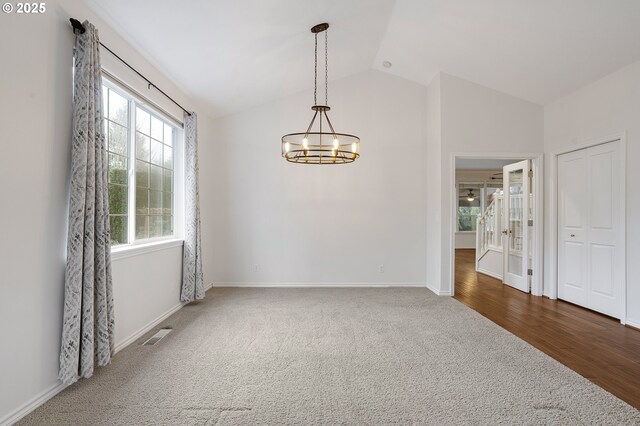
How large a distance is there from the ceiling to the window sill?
79.8 inches

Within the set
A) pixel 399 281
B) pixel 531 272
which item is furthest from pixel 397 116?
pixel 531 272

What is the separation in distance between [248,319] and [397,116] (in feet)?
13.5

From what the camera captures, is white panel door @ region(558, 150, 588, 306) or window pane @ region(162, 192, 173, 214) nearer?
window pane @ region(162, 192, 173, 214)

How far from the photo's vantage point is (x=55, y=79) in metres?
2.42

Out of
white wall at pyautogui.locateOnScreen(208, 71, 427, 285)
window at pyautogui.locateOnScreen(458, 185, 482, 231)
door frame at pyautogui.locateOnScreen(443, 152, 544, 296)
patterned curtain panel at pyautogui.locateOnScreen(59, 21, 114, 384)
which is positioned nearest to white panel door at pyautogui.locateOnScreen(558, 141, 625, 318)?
door frame at pyautogui.locateOnScreen(443, 152, 544, 296)

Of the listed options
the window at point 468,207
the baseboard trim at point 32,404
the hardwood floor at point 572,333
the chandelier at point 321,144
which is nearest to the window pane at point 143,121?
the chandelier at point 321,144

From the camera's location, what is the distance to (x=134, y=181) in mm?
3656

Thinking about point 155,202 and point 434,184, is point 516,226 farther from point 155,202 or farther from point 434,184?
point 155,202

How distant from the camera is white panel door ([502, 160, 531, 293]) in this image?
5551mm

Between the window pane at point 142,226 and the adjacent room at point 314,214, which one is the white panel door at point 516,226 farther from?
the window pane at point 142,226

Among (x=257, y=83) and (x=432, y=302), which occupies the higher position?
(x=257, y=83)

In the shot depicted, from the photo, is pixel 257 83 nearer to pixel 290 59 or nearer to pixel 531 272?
pixel 290 59

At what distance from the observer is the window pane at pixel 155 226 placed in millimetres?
4168

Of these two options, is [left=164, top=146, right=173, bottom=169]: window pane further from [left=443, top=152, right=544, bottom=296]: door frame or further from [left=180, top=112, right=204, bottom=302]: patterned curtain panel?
[left=443, top=152, right=544, bottom=296]: door frame
